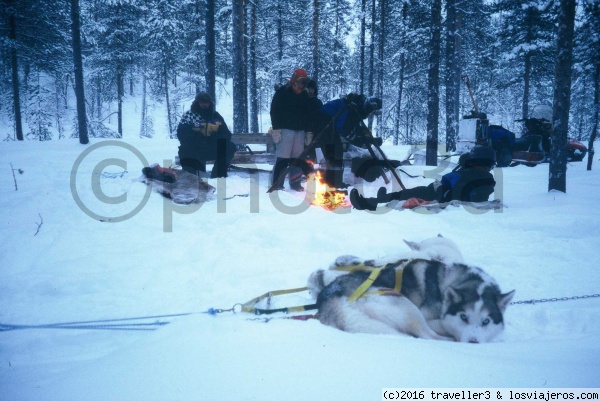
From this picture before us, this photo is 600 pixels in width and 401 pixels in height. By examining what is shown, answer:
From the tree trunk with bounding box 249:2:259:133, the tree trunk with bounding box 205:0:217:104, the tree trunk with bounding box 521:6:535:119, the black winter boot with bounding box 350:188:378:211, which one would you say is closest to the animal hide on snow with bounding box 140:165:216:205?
the black winter boot with bounding box 350:188:378:211

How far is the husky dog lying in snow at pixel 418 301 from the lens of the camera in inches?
83.4

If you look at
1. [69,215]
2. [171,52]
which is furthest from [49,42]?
[69,215]

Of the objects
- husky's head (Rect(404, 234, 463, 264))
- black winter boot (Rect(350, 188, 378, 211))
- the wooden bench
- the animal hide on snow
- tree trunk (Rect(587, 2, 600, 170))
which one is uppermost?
tree trunk (Rect(587, 2, 600, 170))

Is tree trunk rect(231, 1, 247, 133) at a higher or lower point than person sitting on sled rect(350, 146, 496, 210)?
higher

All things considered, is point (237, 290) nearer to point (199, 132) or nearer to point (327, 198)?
point (327, 198)

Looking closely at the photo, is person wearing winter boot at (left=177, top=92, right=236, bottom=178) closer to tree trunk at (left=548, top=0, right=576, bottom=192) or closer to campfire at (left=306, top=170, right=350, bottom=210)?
campfire at (left=306, top=170, right=350, bottom=210)

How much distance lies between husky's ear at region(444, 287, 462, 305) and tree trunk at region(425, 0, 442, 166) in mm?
8561

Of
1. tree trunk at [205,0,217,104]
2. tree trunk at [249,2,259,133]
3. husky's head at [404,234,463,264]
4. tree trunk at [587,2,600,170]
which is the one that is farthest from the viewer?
tree trunk at [249,2,259,133]

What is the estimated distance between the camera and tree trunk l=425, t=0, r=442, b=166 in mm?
9842

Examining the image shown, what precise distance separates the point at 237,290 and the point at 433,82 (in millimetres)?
9603

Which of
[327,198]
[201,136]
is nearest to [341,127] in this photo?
[327,198]

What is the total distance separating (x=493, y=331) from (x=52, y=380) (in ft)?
8.46

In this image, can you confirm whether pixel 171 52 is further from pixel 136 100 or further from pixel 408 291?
pixel 408 291

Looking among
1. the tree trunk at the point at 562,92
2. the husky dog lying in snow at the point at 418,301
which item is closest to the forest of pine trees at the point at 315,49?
the tree trunk at the point at 562,92
